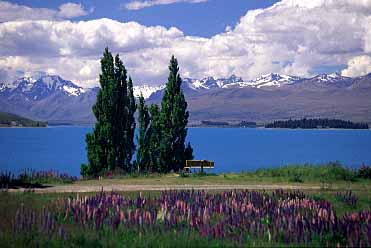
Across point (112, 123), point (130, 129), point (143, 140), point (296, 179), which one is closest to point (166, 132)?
point (143, 140)

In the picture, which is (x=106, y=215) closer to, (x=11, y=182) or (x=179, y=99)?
(x=11, y=182)

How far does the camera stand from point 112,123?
4709 cm

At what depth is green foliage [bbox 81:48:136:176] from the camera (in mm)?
45419

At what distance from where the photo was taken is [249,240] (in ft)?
47.0

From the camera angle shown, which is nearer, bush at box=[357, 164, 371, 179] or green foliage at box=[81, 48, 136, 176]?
bush at box=[357, 164, 371, 179]

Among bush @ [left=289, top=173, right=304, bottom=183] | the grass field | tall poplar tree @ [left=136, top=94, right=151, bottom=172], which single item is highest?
tall poplar tree @ [left=136, top=94, right=151, bottom=172]

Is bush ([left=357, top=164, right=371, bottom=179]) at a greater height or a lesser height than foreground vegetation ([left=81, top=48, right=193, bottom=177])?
lesser

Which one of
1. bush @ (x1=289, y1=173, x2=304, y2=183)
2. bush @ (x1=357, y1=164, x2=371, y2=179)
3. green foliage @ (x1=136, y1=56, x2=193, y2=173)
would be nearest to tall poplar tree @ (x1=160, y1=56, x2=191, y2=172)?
green foliage @ (x1=136, y1=56, x2=193, y2=173)

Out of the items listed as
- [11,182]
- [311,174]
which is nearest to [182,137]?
[311,174]

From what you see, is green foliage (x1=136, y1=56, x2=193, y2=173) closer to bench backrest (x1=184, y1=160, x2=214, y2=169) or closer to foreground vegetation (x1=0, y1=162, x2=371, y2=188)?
bench backrest (x1=184, y1=160, x2=214, y2=169)

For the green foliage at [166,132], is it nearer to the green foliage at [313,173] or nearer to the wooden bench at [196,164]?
the wooden bench at [196,164]

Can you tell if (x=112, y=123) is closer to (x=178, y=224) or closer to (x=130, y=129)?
(x=130, y=129)

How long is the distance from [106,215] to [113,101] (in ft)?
102

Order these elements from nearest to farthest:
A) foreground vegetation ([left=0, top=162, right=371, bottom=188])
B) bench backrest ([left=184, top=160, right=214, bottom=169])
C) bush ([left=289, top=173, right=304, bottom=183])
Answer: foreground vegetation ([left=0, top=162, right=371, bottom=188])
bush ([left=289, top=173, right=304, bottom=183])
bench backrest ([left=184, top=160, right=214, bottom=169])
